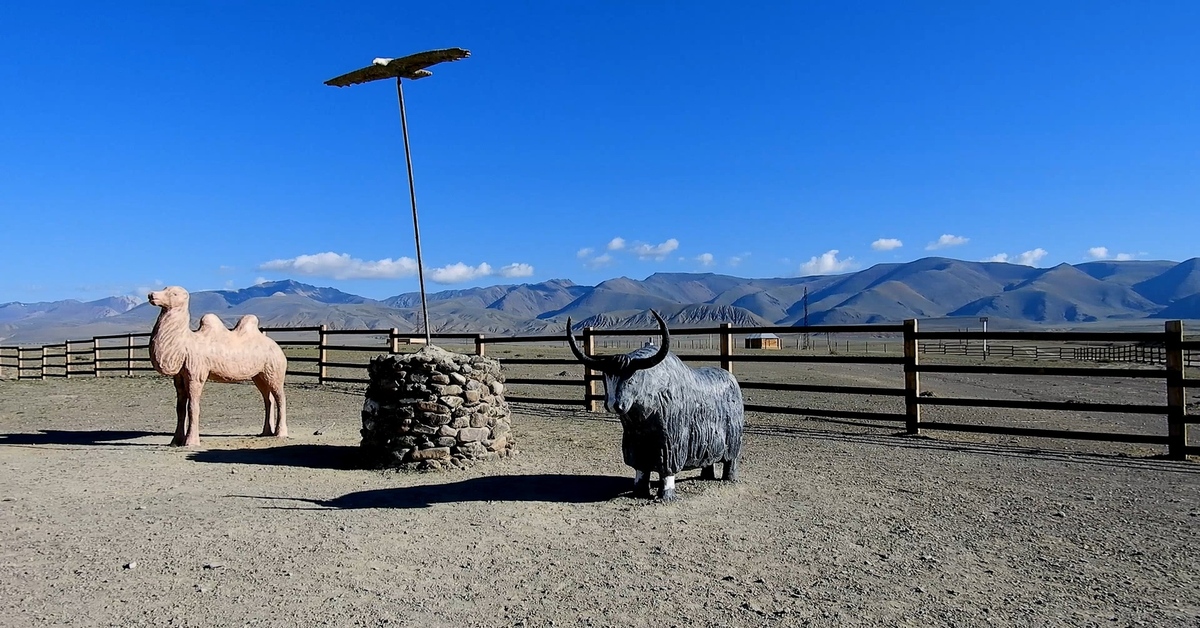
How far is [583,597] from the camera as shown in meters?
4.32

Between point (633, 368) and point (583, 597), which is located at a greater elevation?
point (633, 368)

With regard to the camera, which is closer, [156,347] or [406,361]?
[406,361]

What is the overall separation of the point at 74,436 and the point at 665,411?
9.12m

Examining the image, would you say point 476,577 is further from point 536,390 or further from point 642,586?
point 536,390

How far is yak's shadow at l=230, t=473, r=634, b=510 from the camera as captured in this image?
6613 mm

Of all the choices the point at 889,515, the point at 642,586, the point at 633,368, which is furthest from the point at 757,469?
the point at 642,586

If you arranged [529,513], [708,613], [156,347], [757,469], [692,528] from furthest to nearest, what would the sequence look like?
[156,347]
[757,469]
[529,513]
[692,528]
[708,613]

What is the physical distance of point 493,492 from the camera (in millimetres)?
6977

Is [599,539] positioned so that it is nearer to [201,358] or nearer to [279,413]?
[201,358]

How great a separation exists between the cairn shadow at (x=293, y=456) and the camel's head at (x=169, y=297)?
191 centimetres

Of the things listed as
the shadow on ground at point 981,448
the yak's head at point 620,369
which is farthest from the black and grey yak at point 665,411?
the shadow on ground at point 981,448

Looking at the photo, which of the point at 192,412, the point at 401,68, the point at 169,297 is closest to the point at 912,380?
the point at 401,68

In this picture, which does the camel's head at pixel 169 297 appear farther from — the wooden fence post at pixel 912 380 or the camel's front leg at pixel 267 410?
the wooden fence post at pixel 912 380

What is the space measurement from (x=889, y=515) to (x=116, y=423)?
38.3 ft
